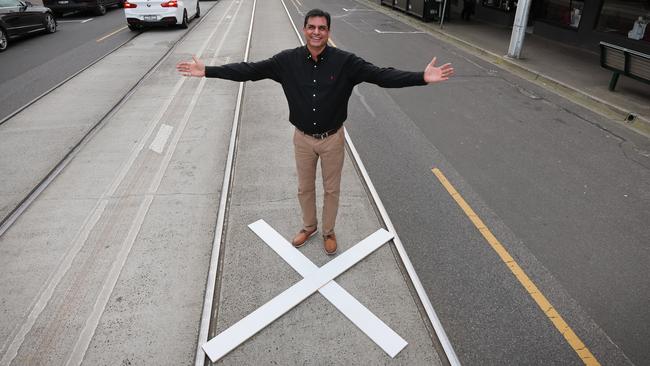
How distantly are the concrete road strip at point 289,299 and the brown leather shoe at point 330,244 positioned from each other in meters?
0.10

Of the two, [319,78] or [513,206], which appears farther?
[513,206]

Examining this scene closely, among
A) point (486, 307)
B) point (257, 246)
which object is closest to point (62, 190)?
point (257, 246)

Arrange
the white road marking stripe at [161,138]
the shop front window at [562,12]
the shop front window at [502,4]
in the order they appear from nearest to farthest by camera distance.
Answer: the white road marking stripe at [161,138], the shop front window at [562,12], the shop front window at [502,4]

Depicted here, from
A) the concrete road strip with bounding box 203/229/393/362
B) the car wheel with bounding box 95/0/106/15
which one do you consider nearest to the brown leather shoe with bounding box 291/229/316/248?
the concrete road strip with bounding box 203/229/393/362

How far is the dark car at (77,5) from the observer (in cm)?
1761

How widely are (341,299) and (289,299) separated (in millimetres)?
463

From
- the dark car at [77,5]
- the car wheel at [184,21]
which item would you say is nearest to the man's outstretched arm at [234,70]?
the car wheel at [184,21]

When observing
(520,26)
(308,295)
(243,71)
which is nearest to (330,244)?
(308,295)

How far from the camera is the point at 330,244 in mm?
4113

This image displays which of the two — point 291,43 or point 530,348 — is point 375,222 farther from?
point 291,43

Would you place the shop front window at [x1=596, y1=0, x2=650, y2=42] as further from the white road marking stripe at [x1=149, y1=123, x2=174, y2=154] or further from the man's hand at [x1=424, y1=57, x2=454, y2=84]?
the white road marking stripe at [x1=149, y1=123, x2=174, y2=154]

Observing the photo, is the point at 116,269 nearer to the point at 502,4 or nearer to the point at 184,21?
the point at 184,21

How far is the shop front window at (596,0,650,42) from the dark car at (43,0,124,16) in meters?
20.5

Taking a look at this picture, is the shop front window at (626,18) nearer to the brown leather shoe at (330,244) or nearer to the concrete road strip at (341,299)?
the brown leather shoe at (330,244)
